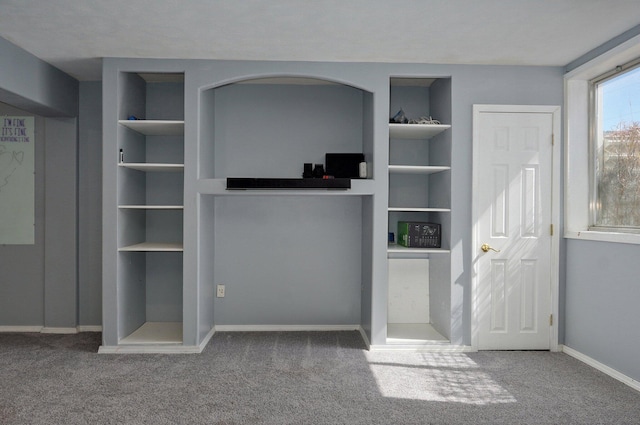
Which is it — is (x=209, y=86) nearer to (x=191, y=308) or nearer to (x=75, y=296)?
(x=191, y=308)

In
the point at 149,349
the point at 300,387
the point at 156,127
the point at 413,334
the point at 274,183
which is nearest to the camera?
the point at 300,387

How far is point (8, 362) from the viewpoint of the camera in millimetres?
3531

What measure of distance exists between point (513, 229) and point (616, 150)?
3.16ft

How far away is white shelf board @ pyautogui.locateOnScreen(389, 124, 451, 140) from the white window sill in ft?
4.43

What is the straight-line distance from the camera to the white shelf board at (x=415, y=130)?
3.85m

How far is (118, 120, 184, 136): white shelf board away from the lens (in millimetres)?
3738

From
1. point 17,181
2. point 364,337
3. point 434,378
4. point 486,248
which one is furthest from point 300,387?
point 17,181

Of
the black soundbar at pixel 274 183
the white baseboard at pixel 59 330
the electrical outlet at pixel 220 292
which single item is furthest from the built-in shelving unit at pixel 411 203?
the white baseboard at pixel 59 330

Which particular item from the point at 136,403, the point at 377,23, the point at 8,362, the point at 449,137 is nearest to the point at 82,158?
the point at 8,362

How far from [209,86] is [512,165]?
2.64 meters

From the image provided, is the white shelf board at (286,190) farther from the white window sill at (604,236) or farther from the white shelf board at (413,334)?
the white window sill at (604,236)

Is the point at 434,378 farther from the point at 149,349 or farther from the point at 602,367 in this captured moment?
the point at 149,349

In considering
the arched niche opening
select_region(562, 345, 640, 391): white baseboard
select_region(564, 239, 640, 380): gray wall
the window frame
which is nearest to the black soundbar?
the arched niche opening

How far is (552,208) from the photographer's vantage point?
3850 mm
